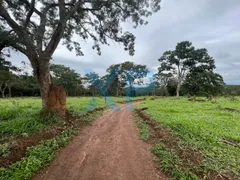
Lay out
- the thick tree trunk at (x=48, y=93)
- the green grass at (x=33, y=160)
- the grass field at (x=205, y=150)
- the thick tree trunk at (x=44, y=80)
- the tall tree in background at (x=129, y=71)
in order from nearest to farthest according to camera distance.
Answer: the green grass at (x=33, y=160) → the grass field at (x=205, y=150) → the thick tree trunk at (x=48, y=93) → the thick tree trunk at (x=44, y=80) → the tall tree in background at (x=129, y=71)

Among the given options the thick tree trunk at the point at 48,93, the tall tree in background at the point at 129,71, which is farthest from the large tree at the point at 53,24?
the tall tree in background at the point at 129,71

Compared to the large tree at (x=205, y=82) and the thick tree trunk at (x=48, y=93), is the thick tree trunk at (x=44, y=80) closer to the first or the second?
the thick tree trunk at (x=48, y=93)

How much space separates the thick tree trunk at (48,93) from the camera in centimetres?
668

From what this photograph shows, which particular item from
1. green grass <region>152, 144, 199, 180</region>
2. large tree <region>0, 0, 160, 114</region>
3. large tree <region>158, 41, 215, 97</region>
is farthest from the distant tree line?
green grass <region>152, 144, 199, 180</region>

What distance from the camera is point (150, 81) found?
41438 mm

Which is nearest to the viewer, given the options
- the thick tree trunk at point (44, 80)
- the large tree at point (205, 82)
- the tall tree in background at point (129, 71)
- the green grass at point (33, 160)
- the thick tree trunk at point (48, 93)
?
the green grass at point (33, 160)

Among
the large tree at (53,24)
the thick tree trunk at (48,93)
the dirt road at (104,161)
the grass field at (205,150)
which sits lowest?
the dirt road at (104,161)

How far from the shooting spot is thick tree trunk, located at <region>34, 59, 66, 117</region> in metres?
6.68

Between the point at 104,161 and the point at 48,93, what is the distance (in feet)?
14.6

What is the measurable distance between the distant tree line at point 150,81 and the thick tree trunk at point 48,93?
17.8 metres

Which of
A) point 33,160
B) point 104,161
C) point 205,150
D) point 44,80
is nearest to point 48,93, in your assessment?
point 44,80

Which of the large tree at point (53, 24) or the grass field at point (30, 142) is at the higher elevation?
the large tree at point (53, 24)

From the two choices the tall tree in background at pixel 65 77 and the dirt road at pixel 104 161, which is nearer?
the dirt road at pixel 104 161

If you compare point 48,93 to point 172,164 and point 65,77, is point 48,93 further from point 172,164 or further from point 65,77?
point 65,77
